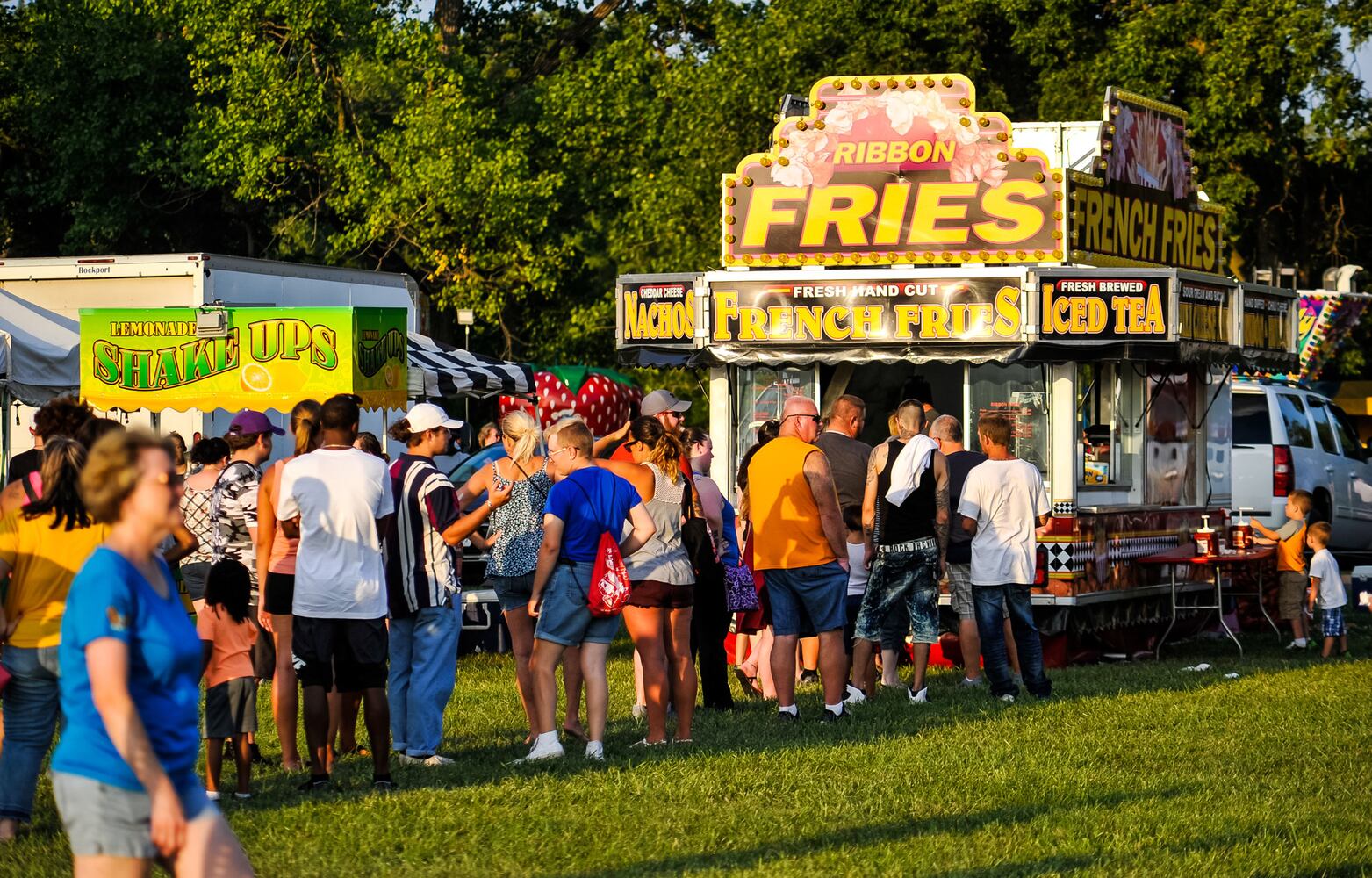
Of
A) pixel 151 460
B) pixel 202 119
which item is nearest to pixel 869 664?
pixel 151 460

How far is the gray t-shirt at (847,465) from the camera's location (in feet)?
41.7

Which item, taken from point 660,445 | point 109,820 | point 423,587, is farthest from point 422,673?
point 109,820

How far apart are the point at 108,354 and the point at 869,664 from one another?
6368 mm

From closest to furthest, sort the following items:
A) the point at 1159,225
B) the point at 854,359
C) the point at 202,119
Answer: the point at 854,359
the point at 1159,225
the point at 202,119

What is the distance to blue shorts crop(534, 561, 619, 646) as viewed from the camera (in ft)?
31.4

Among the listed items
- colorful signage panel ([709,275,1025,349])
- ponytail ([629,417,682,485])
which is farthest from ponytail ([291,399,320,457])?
colorful signage panel ([709,275,1025,349])

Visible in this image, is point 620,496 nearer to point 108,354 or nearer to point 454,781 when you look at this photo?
point 454,781

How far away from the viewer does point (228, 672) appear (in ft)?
28.3

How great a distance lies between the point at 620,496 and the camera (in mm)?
9594

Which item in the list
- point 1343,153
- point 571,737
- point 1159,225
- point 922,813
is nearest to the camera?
point 922,813

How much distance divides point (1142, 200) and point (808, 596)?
22.3 ft

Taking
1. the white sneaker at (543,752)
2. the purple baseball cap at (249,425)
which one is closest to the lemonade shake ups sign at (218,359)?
the purple baseball cap at (249,425)

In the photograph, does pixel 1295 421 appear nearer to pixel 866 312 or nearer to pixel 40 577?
pixel 866 312

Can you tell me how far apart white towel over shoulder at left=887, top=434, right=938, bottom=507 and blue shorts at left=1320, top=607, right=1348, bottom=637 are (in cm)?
498
